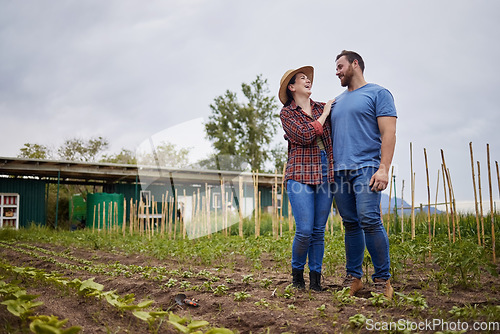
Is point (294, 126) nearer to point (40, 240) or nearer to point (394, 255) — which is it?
point (394, 255)

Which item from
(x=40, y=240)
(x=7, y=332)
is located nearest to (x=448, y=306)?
(x=7, y=332)

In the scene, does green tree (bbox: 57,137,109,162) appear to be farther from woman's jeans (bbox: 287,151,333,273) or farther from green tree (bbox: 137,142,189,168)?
woman's jeans (bbox: 287,151,333,273)

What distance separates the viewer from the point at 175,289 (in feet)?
9.68

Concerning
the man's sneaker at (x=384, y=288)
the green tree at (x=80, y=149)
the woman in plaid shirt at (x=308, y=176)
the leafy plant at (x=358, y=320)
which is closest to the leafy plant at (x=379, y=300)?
the man's sneaker at (x=384, y=288)

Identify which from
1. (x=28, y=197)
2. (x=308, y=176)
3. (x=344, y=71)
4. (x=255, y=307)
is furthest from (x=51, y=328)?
(x=28, y=197)

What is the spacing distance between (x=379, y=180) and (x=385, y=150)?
207mm

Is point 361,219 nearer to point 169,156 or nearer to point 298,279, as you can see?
point 298,279

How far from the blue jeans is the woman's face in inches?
26.4

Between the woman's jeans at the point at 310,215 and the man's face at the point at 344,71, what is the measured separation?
53 centimetres

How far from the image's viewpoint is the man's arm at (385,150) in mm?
2422

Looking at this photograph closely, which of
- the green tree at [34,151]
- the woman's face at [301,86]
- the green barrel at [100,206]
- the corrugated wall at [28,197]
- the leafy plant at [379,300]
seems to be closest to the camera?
the leafy plant at [379,300]

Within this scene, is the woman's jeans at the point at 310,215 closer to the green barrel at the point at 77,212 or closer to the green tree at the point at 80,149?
the green barrel at the point at 77,212

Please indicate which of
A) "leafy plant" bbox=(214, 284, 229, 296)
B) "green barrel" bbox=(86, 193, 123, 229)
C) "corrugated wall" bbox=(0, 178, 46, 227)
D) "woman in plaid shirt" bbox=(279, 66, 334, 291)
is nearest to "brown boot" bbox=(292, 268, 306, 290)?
"woman in plaid shirt" bbox=(279, 66, 334, 291)

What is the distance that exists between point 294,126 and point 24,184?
13.2 metres
